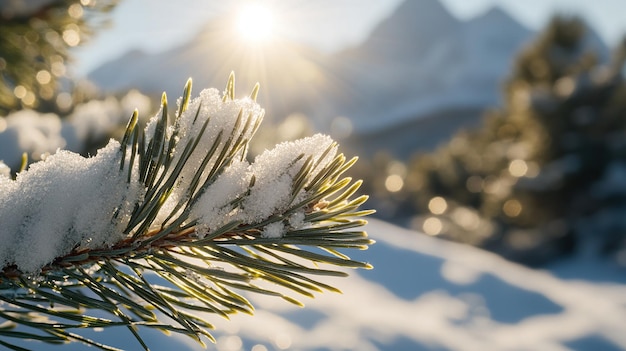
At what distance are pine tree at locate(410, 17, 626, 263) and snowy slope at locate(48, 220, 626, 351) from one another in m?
3.14

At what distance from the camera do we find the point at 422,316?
1.58 meters

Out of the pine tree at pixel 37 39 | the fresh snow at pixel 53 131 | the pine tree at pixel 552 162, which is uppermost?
the pine tree at pixel 552 162

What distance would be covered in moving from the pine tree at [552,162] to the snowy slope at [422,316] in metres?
3.14

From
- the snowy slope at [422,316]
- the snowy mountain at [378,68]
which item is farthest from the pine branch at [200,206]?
the snowy mountain at [378,68]

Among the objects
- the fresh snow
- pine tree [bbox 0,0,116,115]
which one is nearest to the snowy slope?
the fresh snow

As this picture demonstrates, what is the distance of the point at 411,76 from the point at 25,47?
3539 centimetres

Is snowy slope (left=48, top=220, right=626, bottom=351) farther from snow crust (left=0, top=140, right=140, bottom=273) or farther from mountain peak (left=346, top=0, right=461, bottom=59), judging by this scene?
mountain peak (left=346, top=0, right=461, bottom=59)

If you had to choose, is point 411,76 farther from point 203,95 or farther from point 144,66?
point 203,95

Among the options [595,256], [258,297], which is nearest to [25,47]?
[258,297]

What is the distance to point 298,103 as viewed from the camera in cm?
2752

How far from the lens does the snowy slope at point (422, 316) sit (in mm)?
1120

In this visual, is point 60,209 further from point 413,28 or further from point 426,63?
point 413,28

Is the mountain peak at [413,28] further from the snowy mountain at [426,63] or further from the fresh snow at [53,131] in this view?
the fresh snow at [53,131]

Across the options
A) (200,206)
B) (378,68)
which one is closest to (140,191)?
(200,206)
